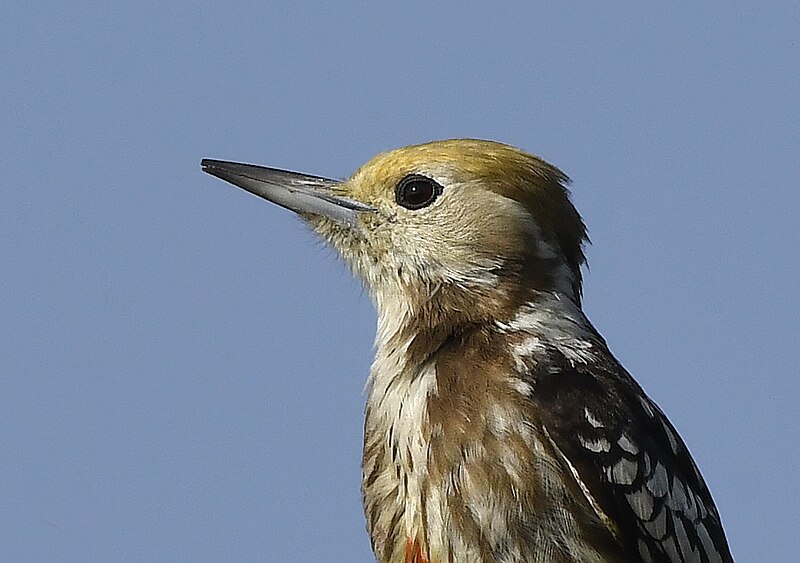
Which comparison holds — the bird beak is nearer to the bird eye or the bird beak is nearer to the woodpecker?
the woodpecker

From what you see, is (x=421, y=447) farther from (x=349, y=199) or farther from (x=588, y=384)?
(x=349, y=199)

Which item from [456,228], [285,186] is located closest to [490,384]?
[456,228]

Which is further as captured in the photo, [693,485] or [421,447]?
[693,485]

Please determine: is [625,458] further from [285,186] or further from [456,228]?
[285,186]

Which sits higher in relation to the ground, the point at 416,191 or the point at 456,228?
the point at 416,191

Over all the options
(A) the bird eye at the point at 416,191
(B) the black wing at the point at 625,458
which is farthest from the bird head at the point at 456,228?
(B) the black wing at the point at 625,458

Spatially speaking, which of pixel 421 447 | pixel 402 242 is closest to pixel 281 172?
pixel 402 242

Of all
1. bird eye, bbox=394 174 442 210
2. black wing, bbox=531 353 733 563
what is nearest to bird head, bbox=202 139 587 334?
bird eye, bbox=394 174 442 210
